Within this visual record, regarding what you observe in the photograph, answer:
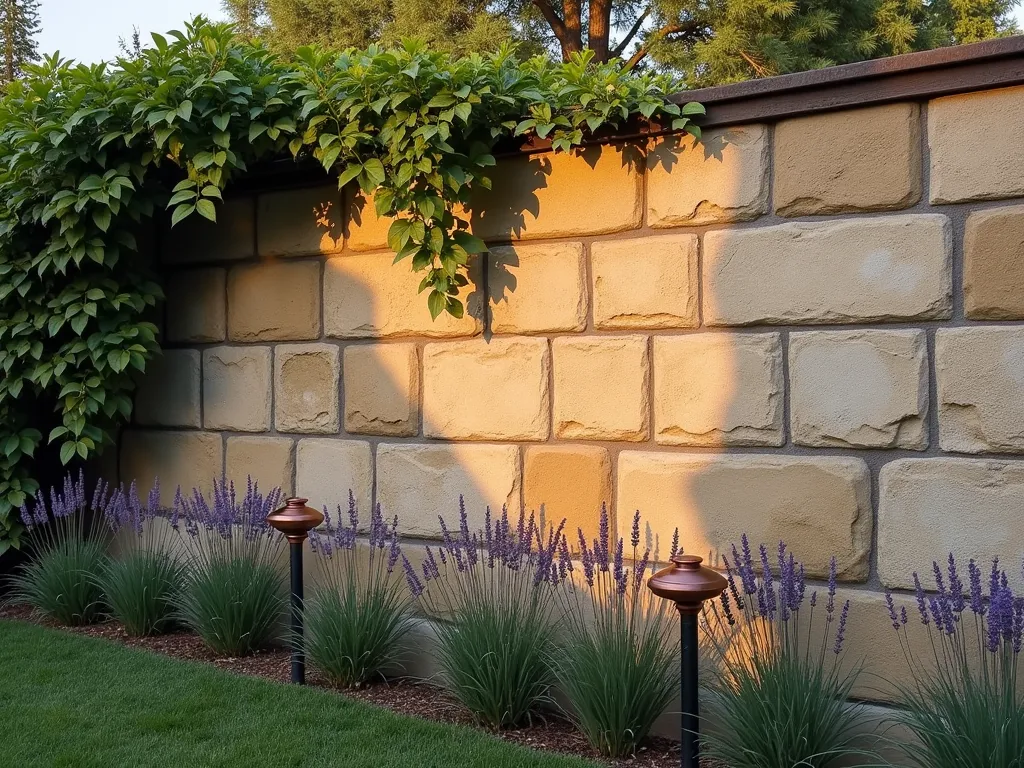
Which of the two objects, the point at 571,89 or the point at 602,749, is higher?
the point at 571,89

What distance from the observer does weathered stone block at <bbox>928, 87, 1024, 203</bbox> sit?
3027mm

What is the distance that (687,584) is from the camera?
2881 mm

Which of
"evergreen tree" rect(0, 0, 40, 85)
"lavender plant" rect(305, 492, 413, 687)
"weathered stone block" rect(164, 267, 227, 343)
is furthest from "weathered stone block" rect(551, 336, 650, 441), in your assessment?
"evergreen tree" rect(0, 0, 40, 85)

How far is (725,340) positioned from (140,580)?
10.4 ft

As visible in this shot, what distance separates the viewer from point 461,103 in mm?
3869

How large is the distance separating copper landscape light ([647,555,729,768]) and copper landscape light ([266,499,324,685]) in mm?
1620

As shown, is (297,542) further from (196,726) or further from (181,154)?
(181,154)

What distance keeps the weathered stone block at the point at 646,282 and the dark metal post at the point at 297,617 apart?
1.59m

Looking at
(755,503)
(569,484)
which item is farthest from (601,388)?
(755,503)

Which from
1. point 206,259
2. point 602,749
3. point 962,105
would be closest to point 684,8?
point 206,259

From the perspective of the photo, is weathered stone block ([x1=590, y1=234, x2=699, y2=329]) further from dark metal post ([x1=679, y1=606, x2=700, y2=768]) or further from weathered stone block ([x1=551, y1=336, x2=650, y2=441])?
dark metal post ([x1=679, y1=606, x2=700, y2=768])

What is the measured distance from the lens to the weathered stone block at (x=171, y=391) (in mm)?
5223

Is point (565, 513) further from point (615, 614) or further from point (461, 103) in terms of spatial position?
point (461, 103)

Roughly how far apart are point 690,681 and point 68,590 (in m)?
3.56
